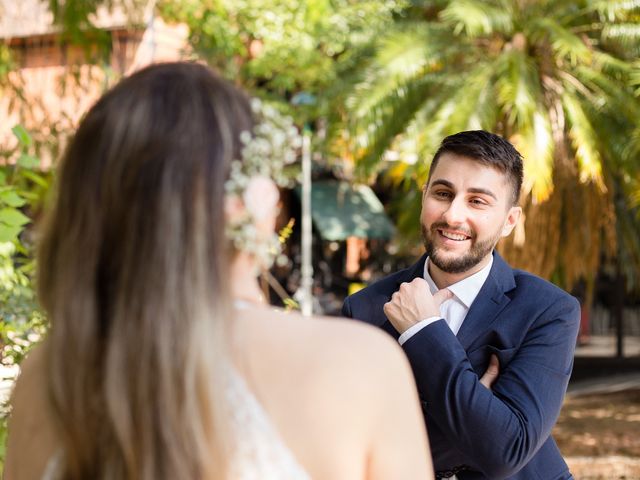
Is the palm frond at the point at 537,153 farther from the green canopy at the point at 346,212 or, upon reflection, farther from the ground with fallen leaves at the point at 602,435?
the green canopy at the point at 346,212

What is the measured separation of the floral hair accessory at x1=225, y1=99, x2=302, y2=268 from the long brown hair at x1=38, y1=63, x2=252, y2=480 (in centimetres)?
2

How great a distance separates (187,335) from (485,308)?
48.8 inches

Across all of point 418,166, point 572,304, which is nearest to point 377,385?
point 572,304

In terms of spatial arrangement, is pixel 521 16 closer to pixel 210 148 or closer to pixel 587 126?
pixel 587 126

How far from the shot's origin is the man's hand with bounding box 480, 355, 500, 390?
7.63 ft

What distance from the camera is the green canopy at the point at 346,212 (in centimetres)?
1858

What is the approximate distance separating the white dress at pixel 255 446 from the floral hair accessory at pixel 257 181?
0.21 metres

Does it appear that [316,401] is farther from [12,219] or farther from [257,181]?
[12,219]

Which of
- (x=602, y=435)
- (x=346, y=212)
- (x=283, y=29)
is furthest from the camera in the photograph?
(x=346, y=212)

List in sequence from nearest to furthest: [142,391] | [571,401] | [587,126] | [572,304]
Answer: [142,391] → [572,304] → [587,126] → [571,401]

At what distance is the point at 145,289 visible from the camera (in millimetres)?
1366

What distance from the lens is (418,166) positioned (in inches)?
427

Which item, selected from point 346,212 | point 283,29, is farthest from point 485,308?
point 346,212

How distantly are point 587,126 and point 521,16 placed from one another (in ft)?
4.99
